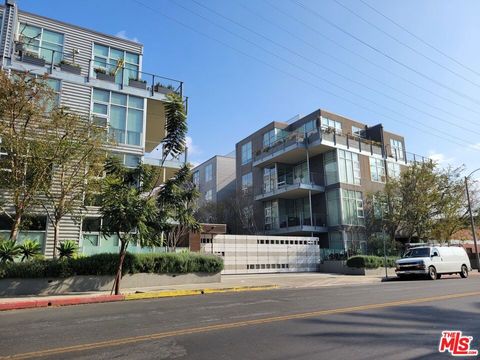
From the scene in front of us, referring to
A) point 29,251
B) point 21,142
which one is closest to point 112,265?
point 29,251

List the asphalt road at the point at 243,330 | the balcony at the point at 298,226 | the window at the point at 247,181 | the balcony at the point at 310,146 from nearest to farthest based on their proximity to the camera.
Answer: the asphalt road at the point at 243,330
the balcony at the point at 298,226
the balcony at the point at 310,146
the window at the point at 247,181

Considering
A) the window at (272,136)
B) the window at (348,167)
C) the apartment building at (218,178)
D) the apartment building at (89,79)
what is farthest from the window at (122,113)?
the apartment building at (218,178)

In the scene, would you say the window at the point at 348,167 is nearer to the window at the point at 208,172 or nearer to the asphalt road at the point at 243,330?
the window at the point at 208,172

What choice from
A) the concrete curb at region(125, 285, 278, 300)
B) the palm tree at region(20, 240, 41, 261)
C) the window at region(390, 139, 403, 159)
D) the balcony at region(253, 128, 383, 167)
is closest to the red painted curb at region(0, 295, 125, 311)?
the concrete curb at region(125, 285, 278, 300)

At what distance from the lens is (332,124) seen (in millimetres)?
38156

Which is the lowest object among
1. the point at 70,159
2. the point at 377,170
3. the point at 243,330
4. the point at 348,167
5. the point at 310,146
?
the point at 243,330

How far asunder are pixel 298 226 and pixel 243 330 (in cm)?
2703

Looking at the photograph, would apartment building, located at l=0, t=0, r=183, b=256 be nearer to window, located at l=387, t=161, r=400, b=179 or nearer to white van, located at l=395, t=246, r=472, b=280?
white van, located at l=395, t=246, r=472, b=280

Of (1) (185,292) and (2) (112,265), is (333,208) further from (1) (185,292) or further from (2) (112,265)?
(2) (112,265)

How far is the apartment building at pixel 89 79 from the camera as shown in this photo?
69.3ft

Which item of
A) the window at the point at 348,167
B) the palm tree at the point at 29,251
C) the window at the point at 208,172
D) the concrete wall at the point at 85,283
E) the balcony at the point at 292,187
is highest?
the window at the point at 208,172

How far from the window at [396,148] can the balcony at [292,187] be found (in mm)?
10202

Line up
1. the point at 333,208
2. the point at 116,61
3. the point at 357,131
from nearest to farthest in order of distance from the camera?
the point at 116,61 < the point at 333,208 < the point at 357,131

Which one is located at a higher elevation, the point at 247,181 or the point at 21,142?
the point at 247,181
